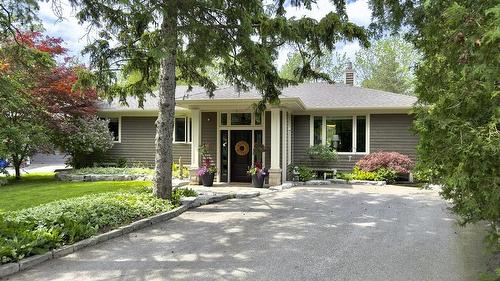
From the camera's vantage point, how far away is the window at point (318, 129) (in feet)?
54.2

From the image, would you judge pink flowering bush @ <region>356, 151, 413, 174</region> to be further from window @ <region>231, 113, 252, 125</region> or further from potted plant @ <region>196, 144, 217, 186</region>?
potted plant @ <region>196, 144, 217, 186</region>

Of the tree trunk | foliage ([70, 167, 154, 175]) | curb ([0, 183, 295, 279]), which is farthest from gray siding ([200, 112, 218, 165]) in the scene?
the tree trunk

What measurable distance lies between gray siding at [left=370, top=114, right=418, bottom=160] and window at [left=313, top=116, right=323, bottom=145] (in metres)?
1.94

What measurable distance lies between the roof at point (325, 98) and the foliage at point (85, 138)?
133cm

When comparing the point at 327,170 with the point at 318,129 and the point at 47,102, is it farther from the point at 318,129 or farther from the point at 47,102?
the point at 47,102

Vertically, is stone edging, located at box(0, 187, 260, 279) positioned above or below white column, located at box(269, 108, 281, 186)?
below

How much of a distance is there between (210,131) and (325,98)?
5.12 metres

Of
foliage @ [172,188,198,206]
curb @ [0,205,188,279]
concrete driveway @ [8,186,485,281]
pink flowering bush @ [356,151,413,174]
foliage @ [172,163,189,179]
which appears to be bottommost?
concrete driveway @ [8,186,485,281]

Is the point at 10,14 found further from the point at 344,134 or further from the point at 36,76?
the point at 344,134

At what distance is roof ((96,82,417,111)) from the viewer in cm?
1441

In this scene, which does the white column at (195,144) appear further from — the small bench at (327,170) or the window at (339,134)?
the window at (339,134)

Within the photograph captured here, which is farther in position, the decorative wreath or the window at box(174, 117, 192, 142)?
the window at box(174, 117, 192, 142)

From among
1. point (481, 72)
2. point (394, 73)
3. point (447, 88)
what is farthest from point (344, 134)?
point (394, 73)

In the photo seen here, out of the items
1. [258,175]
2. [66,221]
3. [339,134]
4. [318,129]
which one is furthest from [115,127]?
[66,221]
